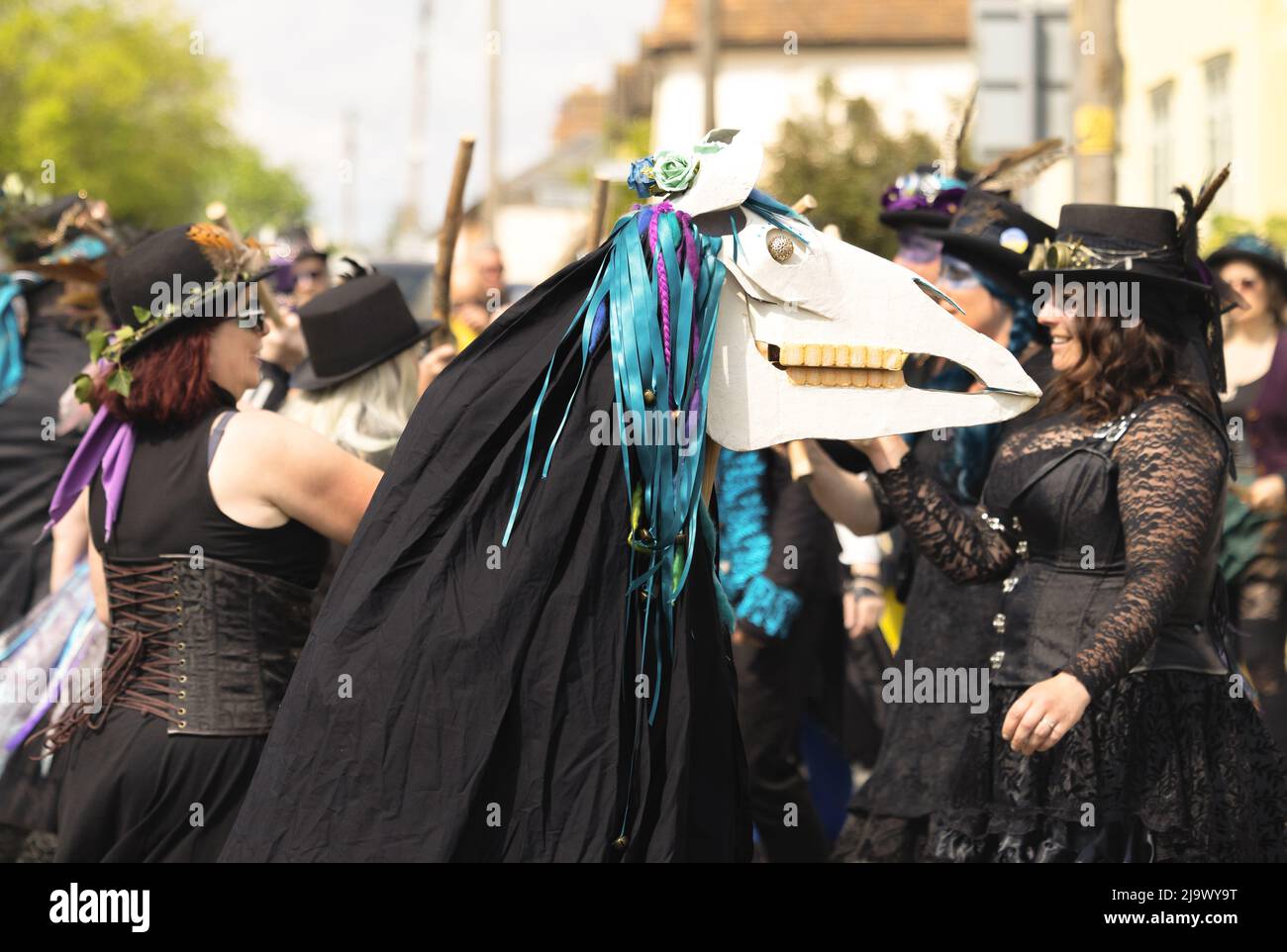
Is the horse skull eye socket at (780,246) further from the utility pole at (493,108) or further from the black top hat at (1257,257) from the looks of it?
the utility pole at (493,108)

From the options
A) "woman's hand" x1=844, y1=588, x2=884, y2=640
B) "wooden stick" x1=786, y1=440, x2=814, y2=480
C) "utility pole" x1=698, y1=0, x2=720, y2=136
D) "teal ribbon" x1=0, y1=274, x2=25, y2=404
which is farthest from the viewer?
"utility pole" x1=698, y1=0, x2=720, y2=136

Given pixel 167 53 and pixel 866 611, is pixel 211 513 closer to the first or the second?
pixel 866 611

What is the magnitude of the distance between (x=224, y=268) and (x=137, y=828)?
1361mm

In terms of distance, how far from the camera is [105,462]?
412 centimetres

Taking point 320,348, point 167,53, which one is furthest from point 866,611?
point 167,53

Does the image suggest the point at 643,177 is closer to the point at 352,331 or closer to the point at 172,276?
the point at 172,276

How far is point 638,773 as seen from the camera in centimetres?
299

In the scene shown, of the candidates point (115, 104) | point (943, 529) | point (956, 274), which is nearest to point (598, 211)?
point (956, 274)

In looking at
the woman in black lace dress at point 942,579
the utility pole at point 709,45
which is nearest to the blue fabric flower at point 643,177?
the woman in black lace dress at point 942,579

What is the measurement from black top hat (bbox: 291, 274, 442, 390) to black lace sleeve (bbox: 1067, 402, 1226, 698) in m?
2.21

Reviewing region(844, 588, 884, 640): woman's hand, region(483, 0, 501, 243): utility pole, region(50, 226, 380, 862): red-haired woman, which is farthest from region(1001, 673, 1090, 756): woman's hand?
region(483, 0, 501, 243): utility pole

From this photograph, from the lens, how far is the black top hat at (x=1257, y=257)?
7914 mm

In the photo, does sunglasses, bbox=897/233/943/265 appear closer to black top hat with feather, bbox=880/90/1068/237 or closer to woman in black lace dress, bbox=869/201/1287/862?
black top hat with feather, bbox=880/90/1068/237

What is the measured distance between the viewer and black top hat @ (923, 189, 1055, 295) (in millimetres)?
4902
